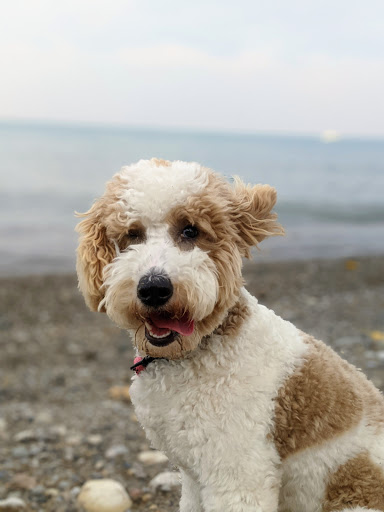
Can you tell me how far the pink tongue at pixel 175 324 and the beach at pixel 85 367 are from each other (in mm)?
2037

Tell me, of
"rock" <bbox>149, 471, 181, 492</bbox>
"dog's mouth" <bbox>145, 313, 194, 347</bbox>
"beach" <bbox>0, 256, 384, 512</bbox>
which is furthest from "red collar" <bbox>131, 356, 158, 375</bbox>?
"rock" <bbox>149, 471, 181, 492</bbox>

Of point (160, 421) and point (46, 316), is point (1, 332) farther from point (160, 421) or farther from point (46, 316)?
point (160, 421)

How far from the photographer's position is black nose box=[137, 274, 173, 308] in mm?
2309

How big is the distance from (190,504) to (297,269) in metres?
9.05

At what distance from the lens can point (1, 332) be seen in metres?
8.55

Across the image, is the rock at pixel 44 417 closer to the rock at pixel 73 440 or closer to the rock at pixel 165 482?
the rock at pixel 73 440

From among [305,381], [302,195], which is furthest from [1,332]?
[302,195]

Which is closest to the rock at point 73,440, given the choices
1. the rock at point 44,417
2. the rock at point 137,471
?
the rock at point 44,417

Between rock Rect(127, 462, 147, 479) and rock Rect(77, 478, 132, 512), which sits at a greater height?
rock Rect(77, 478, 132, 512)

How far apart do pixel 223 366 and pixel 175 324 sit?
38 cm

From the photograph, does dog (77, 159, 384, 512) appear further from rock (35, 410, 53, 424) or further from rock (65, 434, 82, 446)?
rock (35, 410, 53, 424)

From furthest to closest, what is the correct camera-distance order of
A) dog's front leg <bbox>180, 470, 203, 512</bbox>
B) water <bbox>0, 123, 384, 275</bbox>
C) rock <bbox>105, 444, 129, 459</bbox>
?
water <bbox>0, 123, 384, 275</bbox>, rock <bbox>105, 444, 129, 459</bbox>, dog's front leg <bbox>180, 470, 203, 512</bbox>

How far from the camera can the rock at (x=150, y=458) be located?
4773mm

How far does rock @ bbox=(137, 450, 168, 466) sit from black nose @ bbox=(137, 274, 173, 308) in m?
2.86
